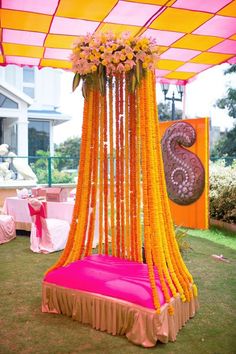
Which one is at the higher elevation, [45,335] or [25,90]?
[25,90]

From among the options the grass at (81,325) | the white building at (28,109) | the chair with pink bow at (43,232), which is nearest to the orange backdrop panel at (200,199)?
the grass at (81,325)

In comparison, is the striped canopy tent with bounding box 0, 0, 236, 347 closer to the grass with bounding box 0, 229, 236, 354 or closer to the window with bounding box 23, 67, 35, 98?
the grass with bounding box 0, 229, 236, 354

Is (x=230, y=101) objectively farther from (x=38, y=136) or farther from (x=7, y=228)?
(x=7, y=228)

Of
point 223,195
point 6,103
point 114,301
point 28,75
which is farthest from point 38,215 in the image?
point 28,75

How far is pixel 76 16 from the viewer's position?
4.64 m

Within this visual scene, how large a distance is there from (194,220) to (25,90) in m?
11.5

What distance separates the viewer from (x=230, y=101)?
16.1m

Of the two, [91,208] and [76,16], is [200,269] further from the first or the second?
[76,16]

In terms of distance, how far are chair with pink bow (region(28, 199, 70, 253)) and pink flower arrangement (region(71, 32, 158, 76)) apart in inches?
101

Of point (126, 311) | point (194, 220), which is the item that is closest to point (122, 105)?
point (126, 311)

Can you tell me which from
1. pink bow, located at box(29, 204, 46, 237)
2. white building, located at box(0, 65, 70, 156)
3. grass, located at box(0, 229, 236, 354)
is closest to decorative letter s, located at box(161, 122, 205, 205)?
grass, located at box(0, 229, 236, 354)

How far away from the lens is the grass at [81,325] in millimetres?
2629

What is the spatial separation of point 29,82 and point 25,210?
11.4m

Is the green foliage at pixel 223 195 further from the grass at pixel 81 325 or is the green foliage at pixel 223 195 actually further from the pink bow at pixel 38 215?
the pink bow at pixel 38 215
